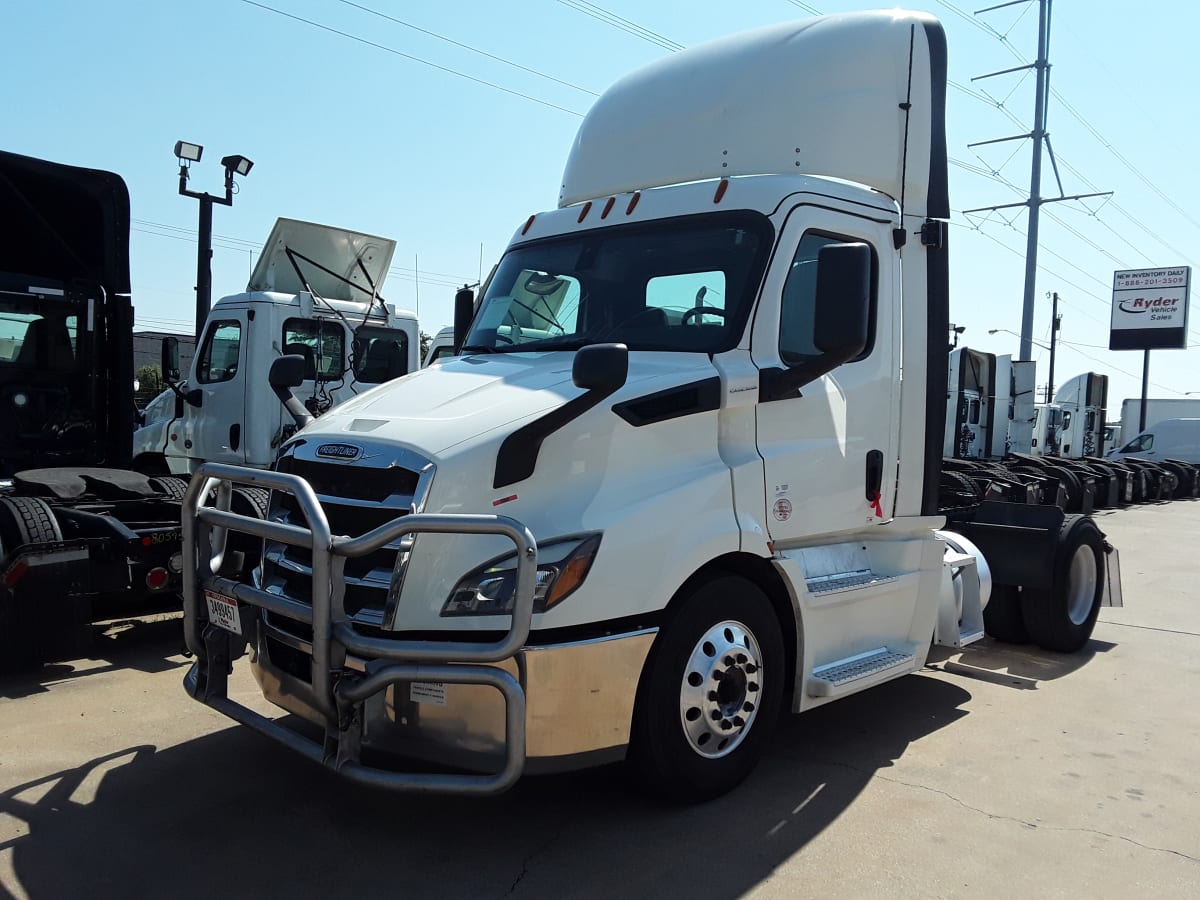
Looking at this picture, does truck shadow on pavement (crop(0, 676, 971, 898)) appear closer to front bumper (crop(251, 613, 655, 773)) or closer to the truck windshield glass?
front bumper (crop(251, 613, 655, 773))

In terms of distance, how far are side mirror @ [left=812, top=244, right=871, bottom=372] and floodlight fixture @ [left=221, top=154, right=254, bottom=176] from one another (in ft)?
37.7

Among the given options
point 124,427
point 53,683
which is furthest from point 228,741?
point 124,427

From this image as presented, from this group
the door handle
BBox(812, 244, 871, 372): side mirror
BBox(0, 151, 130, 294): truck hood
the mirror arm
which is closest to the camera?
BBox(812, 244, 871, 372): side mirror

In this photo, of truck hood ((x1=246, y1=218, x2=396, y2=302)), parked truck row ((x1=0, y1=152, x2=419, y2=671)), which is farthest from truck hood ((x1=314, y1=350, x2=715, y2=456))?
truck hood ((x1=246, y1=218, x2=396, y2=302))

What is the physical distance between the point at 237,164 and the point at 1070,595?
11.9 m

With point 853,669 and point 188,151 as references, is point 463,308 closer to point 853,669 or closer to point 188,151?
point 853,669

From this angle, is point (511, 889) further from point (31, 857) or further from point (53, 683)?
point (53, 683)

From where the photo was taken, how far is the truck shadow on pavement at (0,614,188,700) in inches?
223

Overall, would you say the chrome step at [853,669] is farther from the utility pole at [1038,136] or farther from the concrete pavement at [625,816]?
the utility pole at [1038,136]

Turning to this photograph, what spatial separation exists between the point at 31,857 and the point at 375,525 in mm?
1767

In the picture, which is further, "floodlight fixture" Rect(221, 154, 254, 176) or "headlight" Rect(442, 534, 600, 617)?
"floodlight fixture" Rect(221, 154, 254, 176)

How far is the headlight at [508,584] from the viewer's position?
3354mm

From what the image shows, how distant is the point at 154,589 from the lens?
612 cm

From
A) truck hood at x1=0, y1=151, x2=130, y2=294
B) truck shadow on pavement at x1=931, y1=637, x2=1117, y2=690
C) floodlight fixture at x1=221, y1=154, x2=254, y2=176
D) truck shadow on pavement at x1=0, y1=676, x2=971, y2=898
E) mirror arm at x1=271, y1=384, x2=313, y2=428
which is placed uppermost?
floodlight fixture at x1=221, y1=154, x2=254, y2=176
